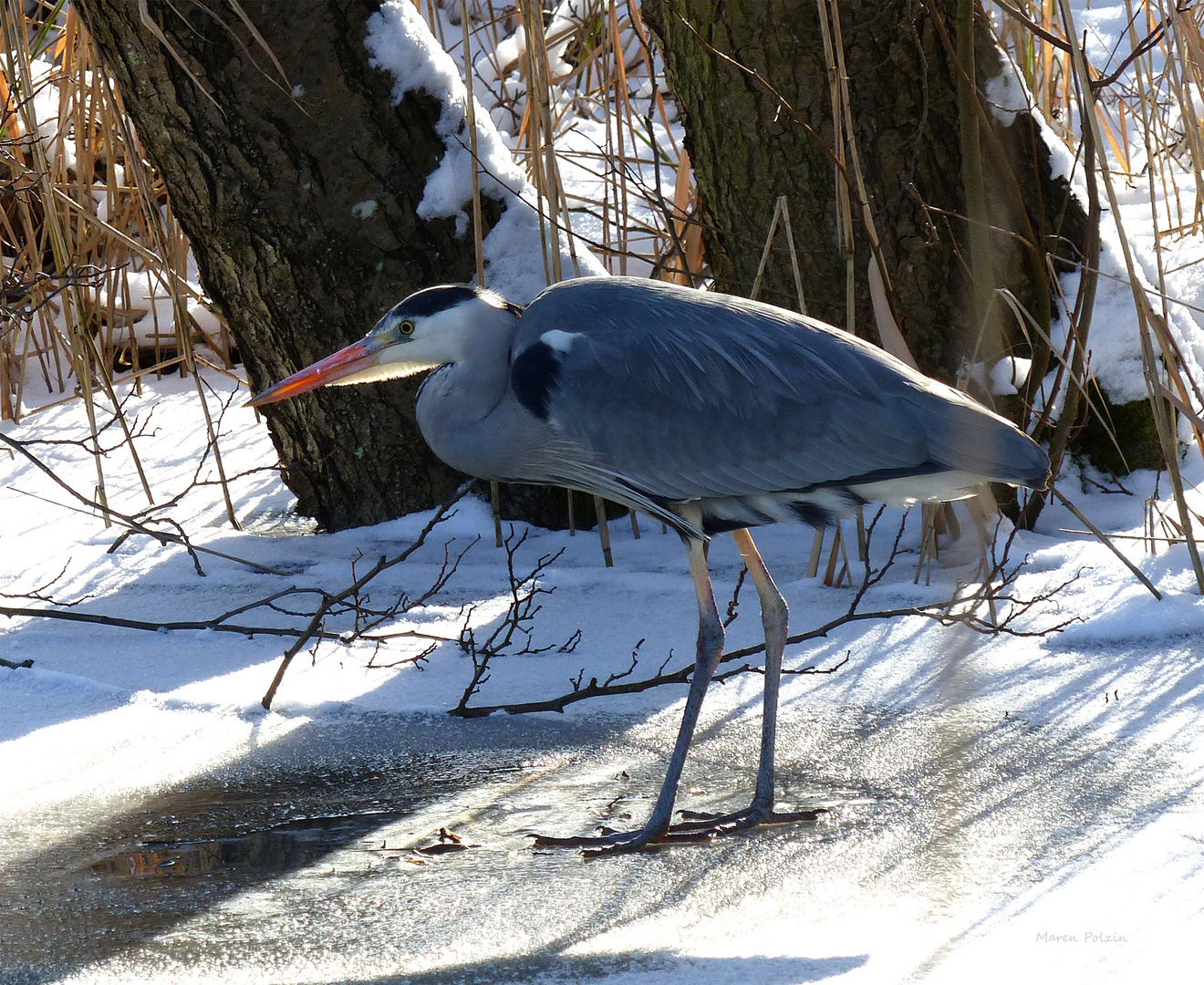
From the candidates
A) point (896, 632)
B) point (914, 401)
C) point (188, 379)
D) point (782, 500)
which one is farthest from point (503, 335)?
point (188, 379)

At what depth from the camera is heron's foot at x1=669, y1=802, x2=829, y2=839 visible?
7.40 feet

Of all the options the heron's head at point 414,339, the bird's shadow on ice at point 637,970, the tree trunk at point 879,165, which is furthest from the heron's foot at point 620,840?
the tree trunk at point 879,165

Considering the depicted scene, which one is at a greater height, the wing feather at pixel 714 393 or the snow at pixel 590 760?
the wing feather at pixel 714 393

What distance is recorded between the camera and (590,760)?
2549 millimetres

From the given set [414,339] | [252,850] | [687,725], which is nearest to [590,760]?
[687,725]

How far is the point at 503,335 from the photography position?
9.18ft

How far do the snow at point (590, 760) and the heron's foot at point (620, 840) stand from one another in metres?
0.04

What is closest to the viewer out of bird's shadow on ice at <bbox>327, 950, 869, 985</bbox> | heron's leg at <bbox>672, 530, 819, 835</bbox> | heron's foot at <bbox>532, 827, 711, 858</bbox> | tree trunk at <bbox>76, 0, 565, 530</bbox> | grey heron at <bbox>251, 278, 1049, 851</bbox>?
bird's shadow on ice at <bbox>327, 950, 869, 985</bbox>

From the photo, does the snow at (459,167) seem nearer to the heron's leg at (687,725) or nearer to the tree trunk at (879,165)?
the tree trunk at (879,165)

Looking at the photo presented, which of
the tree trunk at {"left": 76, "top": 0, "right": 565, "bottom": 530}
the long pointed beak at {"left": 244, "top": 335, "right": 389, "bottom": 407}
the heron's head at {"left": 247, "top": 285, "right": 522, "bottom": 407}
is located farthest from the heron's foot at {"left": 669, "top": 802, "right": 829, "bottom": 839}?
the tree trunk at {"left": 76, "top": 0, "right": 565, "bottom": 530}

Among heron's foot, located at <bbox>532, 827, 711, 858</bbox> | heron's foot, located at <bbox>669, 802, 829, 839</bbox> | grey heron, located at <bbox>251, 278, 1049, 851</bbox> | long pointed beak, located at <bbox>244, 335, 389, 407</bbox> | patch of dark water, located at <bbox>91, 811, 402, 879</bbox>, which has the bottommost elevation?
heron's foot, located at <bbox>669, 802, 829, 839</bbox>

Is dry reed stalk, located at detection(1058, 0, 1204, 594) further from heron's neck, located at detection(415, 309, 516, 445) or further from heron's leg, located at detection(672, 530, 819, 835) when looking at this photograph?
heron's neck, located at detection(415, 309, 516, 445)

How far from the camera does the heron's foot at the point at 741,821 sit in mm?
2257

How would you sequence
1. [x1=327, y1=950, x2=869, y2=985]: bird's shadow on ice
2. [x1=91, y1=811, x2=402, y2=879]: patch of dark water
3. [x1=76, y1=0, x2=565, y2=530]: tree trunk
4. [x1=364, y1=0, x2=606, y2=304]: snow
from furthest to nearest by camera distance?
[x1=364, y1=0, x2=606, y2=304]: snow, [x1=76, y1=0, x2=565, y2=530]: tree trunk, [x1=91, y1=811, x2=402, y2=879]: patch of dark water, [x1=327, y1=950, x2=869, y2=985]: bird's shadow on ice
